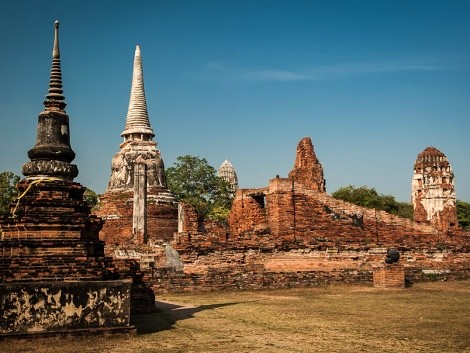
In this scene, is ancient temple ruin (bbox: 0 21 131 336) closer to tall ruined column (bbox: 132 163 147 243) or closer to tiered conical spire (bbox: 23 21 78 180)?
tiered conical spire (bbox: 23 21 78 180)

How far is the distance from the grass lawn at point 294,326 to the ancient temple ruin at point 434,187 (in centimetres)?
2247

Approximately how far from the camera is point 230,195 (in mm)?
54125

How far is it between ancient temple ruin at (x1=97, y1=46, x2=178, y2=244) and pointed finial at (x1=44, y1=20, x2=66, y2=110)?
1217 cm

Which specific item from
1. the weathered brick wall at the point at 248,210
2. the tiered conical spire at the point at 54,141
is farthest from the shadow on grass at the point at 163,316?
the weathered brick wall at the point at 248,210

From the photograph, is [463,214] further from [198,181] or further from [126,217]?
[126,217]

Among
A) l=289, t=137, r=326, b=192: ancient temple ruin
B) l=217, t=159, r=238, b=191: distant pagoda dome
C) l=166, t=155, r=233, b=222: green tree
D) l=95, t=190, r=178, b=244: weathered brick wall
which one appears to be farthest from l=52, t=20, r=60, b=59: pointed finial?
l=217, t=159, r=238, b=191: distant pagoda dome

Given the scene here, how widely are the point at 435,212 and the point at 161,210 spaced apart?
15840 millimetres

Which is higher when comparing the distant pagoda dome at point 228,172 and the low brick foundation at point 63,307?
the distant pagoda dome at point 228,172

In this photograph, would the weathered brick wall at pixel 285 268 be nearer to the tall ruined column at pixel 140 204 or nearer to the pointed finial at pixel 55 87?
the pointed finial at pixel 55 87

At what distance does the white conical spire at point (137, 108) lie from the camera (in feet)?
121

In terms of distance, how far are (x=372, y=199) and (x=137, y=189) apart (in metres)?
34.1

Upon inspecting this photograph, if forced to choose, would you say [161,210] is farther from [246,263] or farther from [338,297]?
[338,297]

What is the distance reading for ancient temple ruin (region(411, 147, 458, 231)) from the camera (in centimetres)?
3462

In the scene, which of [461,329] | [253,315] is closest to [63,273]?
[253,315]
